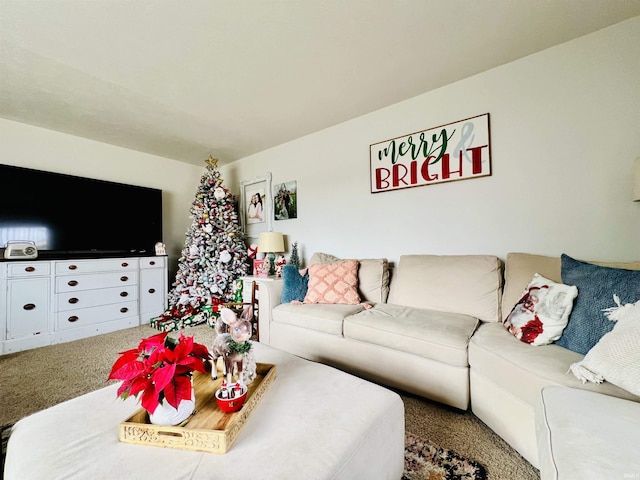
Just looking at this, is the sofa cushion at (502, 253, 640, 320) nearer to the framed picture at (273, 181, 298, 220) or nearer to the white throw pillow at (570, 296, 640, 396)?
the white throw pillow at (570, 296, 640, 396)

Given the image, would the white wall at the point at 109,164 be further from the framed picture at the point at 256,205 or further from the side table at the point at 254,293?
the side table at the point at 254,293

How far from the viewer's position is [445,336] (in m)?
1.52

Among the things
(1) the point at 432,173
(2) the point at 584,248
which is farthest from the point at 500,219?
(1) the point at 432,173

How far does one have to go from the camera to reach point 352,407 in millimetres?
944

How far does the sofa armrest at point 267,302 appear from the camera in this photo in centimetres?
243

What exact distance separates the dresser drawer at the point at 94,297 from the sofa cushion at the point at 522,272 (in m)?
3.88

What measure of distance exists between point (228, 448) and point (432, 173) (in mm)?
2407

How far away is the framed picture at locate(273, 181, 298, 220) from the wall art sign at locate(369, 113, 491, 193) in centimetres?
114

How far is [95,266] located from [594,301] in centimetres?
422

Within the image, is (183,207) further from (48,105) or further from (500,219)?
(500,219)

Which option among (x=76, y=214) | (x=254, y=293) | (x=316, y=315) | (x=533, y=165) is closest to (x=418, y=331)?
(x=316, y=315)

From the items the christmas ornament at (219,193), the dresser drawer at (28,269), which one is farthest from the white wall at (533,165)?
the dresser drawer at (28,269)

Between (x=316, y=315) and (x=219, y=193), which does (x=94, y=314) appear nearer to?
(x=219, y=193)

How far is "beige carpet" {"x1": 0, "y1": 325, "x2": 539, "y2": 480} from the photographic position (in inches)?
48.0
